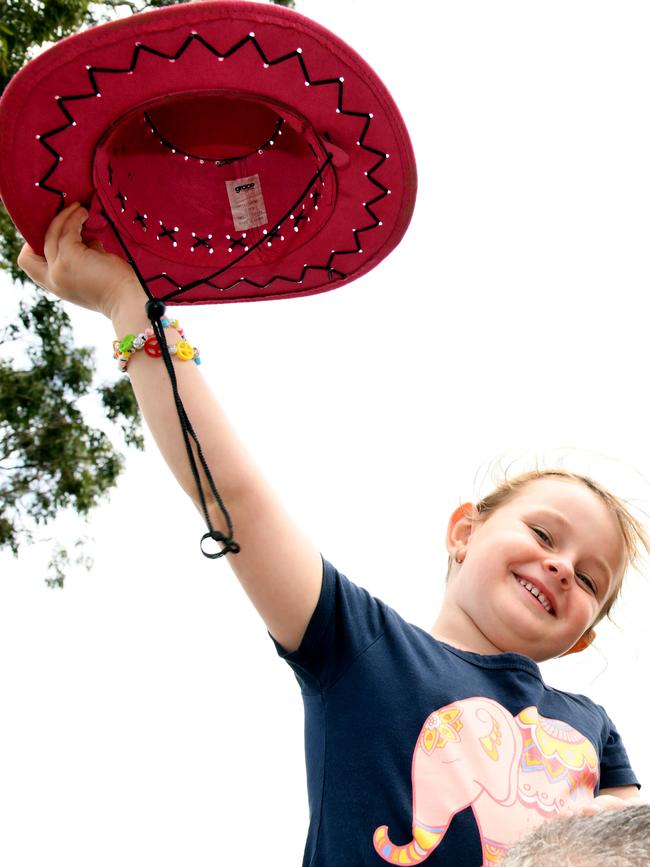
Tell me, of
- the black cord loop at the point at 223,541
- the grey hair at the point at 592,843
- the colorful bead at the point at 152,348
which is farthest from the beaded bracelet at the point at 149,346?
the grey hair at the point at 592,843

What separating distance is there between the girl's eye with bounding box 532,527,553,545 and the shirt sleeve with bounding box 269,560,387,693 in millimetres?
404

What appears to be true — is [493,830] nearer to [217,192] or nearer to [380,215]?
[380,215]

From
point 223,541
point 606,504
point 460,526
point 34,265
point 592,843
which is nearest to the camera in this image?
point 592,843

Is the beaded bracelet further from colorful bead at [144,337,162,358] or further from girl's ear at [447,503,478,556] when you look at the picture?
girl's ear at [447,503,478,556]

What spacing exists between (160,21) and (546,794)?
1.24 m

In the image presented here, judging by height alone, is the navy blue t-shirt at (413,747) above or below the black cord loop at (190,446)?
below

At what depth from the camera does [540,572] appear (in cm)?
163

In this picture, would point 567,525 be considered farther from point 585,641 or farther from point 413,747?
point 413,747

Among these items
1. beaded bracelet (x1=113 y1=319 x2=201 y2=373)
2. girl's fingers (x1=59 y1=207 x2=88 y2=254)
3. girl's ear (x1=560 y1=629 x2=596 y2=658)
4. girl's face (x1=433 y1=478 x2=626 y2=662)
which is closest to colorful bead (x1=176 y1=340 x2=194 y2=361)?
beaded bracelet (x1=113 y1=319 x2=201 y2=373)

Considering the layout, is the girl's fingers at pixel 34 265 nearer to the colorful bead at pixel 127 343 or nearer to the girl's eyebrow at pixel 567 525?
the colorful bead at pixel 127 343

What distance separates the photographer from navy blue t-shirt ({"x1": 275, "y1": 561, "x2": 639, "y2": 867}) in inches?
51.8

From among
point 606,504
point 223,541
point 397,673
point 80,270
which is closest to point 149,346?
point 80,270

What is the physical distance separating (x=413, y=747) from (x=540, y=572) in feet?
1.39

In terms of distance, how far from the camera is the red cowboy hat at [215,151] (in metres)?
1.22
